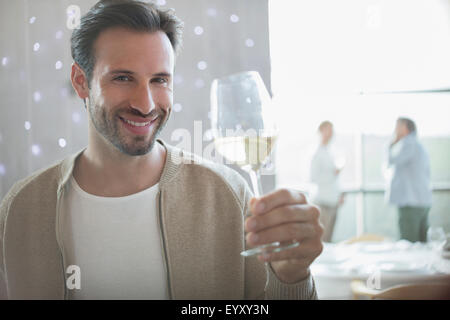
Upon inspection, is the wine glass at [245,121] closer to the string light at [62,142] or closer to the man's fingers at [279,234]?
the man's fingers at [279,234]

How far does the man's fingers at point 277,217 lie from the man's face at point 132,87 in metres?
0.45

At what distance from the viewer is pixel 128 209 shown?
93cm

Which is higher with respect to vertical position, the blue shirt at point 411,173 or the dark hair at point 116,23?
the dark hair at point 116,23

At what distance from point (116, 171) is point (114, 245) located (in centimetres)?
20

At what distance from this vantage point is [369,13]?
9.55 ft

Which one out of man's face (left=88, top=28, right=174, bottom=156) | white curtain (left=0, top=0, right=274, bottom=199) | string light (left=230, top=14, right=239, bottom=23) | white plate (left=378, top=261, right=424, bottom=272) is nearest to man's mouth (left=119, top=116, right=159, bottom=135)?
man's face (left=88, top=28, right=174, bottom=156)

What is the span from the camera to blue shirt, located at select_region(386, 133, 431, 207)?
2.73 meters

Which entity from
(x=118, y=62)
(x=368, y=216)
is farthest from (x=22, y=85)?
(x=368, y=216)

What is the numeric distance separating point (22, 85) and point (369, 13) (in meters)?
2.59

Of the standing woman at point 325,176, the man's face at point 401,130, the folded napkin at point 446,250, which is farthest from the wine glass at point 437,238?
the standing woman at point 325,176

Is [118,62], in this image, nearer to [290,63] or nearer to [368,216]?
[290,63]

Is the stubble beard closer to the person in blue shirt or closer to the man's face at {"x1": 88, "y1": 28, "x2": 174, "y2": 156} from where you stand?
the man's face at {"x1": 88, "y1": 28, "x2": 174, "y2": 156}

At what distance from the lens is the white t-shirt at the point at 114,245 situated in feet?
2.92

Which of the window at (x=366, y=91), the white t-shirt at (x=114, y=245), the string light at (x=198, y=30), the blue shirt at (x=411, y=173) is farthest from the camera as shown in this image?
the window at (x=366, y=91)
